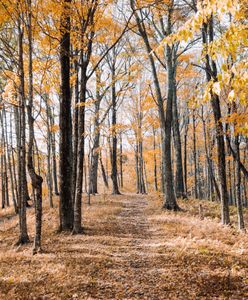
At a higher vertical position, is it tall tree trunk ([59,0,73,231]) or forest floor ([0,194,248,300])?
tall tree trunk ([59,0,73,231])

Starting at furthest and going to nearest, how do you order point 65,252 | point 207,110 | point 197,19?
point 207,110 < point 65,252 < point 197,19

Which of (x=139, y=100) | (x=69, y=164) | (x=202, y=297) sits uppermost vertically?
(x=139, y=100)

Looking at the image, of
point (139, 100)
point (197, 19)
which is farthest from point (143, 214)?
point (139, 100)

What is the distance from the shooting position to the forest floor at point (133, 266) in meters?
5.43

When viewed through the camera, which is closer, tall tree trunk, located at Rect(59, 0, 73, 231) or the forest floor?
the forest floor

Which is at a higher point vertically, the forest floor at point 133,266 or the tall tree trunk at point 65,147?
the tall tree trunk at point 65,147

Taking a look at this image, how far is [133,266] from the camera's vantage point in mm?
6805

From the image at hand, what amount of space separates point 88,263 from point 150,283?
1659 millimetres

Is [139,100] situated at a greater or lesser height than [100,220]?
greater

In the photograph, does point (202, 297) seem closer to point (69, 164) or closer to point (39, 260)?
point (39, 260)

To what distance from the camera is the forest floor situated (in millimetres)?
5434

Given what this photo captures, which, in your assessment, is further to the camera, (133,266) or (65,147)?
(65,147)

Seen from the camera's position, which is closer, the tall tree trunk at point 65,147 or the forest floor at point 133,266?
the forest floor at point 133,266

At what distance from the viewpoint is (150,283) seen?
587 centimetres
